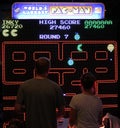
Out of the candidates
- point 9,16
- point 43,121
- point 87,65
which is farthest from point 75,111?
point 9,16

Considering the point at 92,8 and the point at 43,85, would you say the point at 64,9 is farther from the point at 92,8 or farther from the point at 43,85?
the point at 43,85

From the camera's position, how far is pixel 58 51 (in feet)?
23.6

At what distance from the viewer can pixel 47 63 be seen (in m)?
4.51

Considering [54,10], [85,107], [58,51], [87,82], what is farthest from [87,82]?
[54,10]

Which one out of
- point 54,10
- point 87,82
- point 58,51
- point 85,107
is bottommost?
point 85,107

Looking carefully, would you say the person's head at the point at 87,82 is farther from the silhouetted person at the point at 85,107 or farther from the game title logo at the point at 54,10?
the game title logo at the point at 54,10

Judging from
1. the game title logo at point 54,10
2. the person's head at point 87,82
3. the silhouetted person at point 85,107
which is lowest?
the silhouetted person at point 85,107

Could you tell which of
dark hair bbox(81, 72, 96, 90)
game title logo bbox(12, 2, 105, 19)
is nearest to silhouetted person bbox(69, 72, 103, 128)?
dark hair bbox(81, 72, 96, 90)

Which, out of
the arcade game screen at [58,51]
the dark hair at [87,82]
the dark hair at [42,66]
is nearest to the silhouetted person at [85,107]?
the dark hair at [87,82]

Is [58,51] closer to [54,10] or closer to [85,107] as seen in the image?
[54,10]

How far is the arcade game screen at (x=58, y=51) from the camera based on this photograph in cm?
718

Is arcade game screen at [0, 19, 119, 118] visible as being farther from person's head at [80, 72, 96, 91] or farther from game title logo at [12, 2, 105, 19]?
person's head at [80, 72, 96, 91]

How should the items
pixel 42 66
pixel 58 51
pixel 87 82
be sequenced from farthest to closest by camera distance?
pixel 58 51 → pixel 87 82 → pixel 42 66

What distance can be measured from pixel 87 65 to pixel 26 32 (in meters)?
1.17
